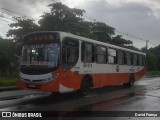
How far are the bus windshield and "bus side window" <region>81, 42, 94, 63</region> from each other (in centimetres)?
229

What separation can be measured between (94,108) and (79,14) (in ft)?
94.8

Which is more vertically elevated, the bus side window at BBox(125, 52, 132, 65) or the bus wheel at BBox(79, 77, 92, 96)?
the bus side window at BBox(125, 52, 132, 65)

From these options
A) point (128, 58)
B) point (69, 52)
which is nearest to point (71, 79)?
point (69, 52)

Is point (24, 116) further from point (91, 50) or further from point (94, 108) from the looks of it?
point (91, 50)

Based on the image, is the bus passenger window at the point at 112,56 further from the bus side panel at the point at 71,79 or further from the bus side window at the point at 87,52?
the bus side panel at the point at 71,79

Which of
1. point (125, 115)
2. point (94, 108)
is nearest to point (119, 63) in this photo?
point (94, 108)

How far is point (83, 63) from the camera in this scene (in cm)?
1669

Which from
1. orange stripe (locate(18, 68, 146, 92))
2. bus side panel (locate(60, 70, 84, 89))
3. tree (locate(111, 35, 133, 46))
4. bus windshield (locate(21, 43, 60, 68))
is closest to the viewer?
orange stripe (locate(18, 68, 146, 92))

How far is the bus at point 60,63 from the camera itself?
1452 centimetres

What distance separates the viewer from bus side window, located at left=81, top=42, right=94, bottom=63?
1673 centimetres

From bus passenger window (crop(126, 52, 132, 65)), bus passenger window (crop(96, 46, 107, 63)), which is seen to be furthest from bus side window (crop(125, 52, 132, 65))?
bus passenger window (crop(96, 46, 107, 63))

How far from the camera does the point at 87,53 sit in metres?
17.2

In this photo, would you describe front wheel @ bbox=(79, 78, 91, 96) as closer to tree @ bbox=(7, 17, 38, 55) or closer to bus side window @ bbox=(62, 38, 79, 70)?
bus side window @ bbox=(62, 38, 79, 70)

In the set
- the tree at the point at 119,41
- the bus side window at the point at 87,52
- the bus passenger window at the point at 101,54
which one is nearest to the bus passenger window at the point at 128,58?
the bus passenger window at the point at 101,54
